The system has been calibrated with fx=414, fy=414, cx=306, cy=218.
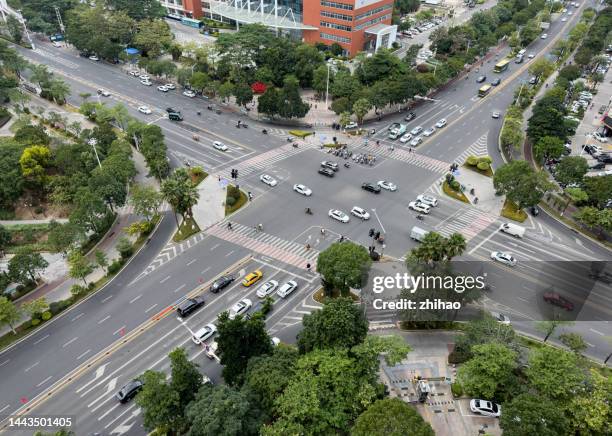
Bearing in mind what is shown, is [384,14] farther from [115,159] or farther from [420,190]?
[115,159]

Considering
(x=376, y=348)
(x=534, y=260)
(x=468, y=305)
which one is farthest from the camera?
(x=534, y=260)

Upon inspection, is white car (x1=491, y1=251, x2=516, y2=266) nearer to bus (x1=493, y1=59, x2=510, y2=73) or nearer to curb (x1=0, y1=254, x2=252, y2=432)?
curb (x1=0, y1=254, x2=252, y2=432)

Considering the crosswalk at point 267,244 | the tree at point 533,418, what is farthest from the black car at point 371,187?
the tree at point 533,418

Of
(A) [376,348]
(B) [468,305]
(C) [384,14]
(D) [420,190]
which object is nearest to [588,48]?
(C) [384,14]

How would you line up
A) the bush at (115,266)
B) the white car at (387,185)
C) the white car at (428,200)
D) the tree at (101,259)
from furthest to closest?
the white car at (387,185) < the white car at (428,200) < the bush at (115,266) < the tree at (101,259)

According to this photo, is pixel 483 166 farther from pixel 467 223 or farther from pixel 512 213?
pixel 467 223

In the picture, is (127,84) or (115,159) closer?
(115,159)

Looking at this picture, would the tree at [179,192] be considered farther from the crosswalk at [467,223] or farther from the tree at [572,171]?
the tree at [572,171]
